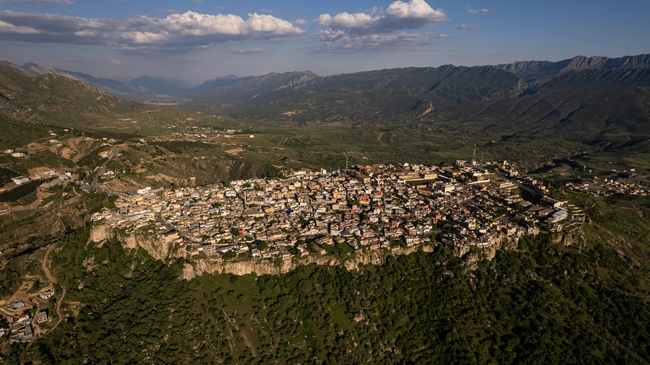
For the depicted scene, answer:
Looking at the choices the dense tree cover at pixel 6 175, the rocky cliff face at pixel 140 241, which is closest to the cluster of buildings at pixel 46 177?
the dense tree cover at pixel 6 175

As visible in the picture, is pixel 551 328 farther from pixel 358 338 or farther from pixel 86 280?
pixel 86 280

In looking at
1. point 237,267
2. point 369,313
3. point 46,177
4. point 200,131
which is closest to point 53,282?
point 237,267

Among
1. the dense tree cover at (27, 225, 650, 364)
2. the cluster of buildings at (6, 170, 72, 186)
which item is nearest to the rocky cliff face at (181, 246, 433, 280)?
the dense tree cover at (27, 225, 650, 364)

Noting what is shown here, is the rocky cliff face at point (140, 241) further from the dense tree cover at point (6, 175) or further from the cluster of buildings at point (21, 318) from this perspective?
the dense tree cover at point (6, 175)

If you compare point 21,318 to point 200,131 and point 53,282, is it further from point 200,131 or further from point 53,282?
point 200,131

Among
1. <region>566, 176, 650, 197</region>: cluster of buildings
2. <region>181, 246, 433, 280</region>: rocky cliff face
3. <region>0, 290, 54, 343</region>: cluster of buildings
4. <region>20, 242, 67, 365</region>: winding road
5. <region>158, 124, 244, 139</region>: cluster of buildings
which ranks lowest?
<region>0, 290, 54, 343</region>: cluster of buildings

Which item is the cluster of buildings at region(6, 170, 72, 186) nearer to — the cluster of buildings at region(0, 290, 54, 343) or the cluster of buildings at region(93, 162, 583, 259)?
the cluster of buildings at region(93, 162, 583, 259)
